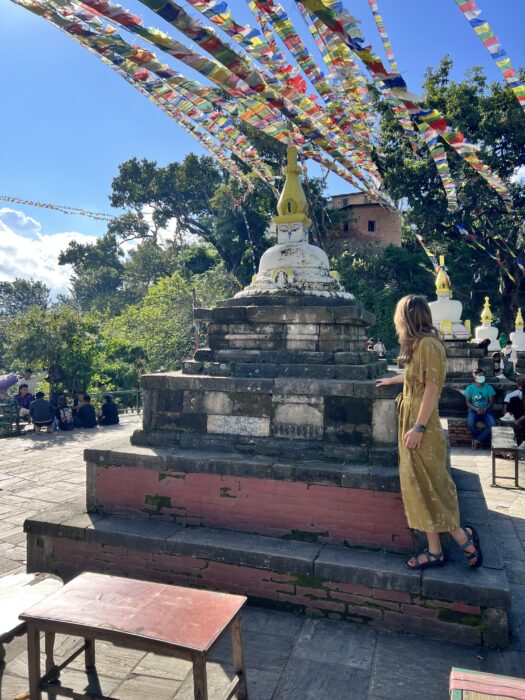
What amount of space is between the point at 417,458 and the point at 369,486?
56cm

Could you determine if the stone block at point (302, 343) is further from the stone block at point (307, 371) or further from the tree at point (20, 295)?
the tree at point (20, 295)

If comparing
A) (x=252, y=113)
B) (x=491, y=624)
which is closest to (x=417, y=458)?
(x=491, y=624)

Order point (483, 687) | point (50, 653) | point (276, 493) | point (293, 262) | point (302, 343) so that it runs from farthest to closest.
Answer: point (293, 262)
point (302, 343)
point (276, 493)
point (50, 653)
point (483, 687)

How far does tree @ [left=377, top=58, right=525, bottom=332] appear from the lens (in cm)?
2130

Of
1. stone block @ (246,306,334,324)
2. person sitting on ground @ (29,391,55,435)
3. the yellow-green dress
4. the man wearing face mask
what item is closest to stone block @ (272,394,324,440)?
stone block @ (246,306,334,324)

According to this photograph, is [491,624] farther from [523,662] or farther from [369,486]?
[369,486]

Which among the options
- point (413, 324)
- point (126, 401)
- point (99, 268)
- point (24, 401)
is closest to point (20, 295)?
point (99, 268)

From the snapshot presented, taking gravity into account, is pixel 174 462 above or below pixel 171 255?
below

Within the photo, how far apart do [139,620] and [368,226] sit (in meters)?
31.3

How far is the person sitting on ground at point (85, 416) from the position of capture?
11.9 meters

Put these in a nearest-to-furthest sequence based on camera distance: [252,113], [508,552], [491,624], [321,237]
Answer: [491,624] < [508,552] < [252,113] < [321,237]

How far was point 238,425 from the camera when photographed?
439 centimetres

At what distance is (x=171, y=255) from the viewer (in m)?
39.8

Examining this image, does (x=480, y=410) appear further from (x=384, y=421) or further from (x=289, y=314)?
(x=289, y=314)
